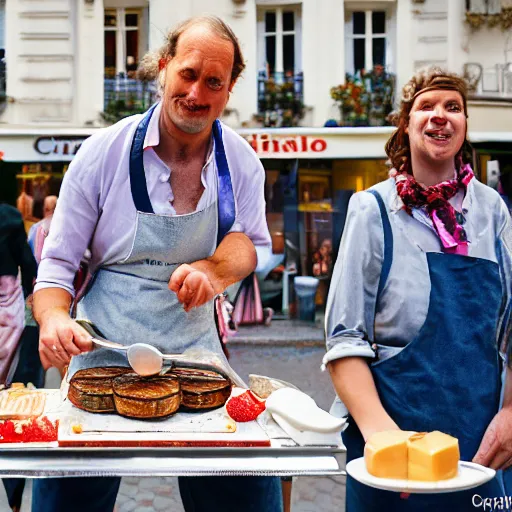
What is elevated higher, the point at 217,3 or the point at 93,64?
the point at 217,3

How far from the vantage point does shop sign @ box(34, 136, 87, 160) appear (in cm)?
534

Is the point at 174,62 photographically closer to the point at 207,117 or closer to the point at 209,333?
the point at 207,117

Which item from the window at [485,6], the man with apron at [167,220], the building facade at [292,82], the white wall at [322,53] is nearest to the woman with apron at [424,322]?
the man with apron at [167,220]

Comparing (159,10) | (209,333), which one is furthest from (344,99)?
(209,333)

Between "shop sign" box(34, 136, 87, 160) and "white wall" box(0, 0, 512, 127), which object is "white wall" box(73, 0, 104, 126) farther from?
"shop sign" box(34, 136, 87, 160)

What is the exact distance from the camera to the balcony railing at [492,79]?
5344mm

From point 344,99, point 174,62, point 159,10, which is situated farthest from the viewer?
point 344,99

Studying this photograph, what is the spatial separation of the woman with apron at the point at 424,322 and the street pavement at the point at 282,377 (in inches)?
62.4

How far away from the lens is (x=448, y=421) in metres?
1.62

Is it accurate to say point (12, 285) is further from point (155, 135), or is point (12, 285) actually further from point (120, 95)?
point (155, 135)

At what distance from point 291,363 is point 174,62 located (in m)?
4.21

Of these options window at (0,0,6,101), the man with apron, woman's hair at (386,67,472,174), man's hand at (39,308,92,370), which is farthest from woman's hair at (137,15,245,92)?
window at (0,0,6,101)

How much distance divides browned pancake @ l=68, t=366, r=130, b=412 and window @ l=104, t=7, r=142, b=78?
10.2 ft

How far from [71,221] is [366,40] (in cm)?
495
